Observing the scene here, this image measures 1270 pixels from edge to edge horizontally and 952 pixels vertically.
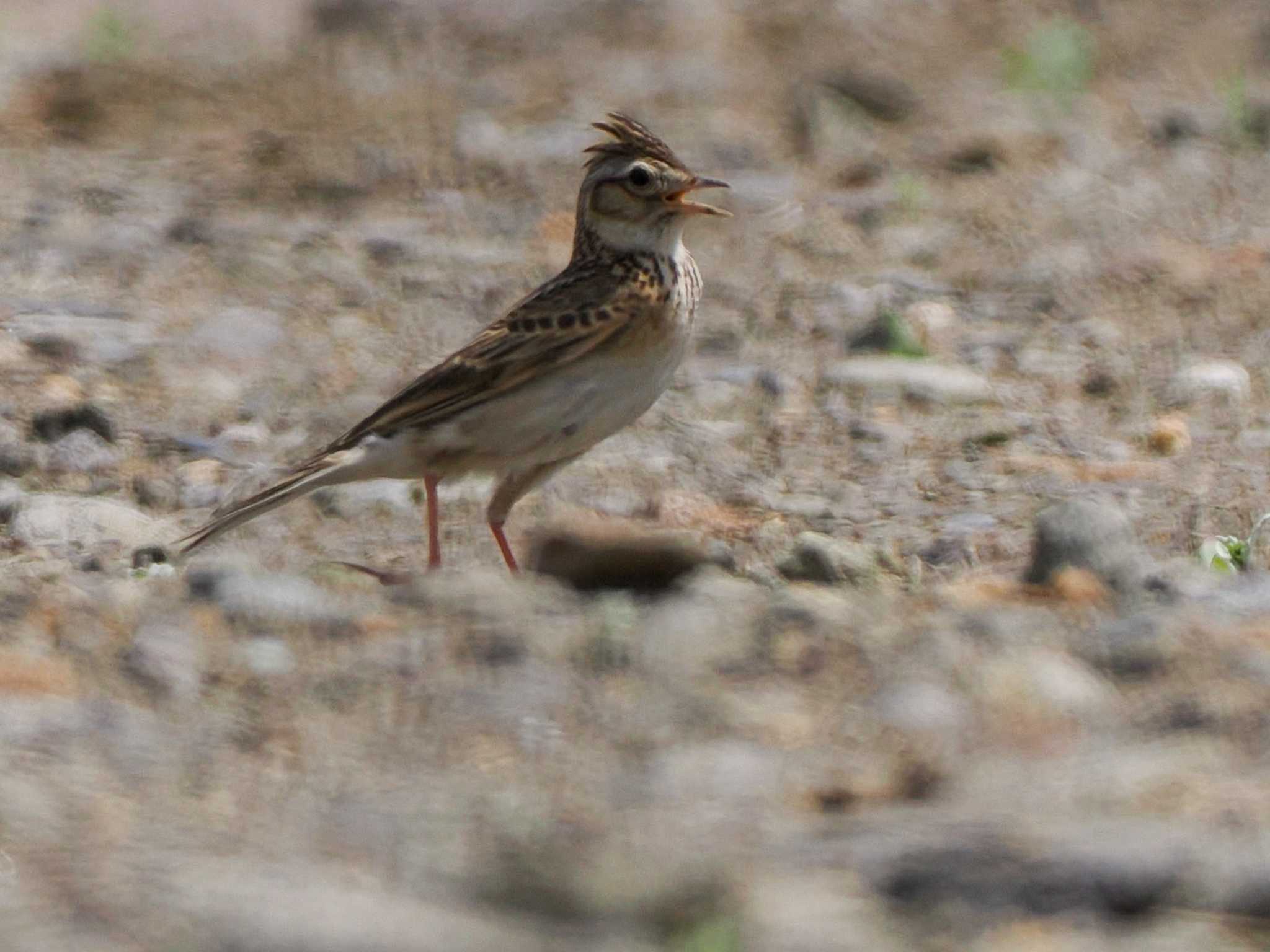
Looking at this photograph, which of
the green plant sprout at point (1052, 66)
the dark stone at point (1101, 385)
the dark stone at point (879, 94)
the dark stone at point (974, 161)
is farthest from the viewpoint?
the green plant sprout at point (1052, 66)

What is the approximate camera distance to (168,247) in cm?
1033

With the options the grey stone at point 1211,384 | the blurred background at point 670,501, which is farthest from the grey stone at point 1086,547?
the grey stone at point 1211,384

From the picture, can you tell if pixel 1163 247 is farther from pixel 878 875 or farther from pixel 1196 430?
pixel 878 875

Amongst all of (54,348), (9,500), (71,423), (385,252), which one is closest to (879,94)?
(385,252)

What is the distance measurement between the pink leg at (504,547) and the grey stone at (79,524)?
42.7 inches

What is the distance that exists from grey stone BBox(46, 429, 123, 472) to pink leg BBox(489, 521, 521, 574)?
5.19ft

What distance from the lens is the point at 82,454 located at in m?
8.07

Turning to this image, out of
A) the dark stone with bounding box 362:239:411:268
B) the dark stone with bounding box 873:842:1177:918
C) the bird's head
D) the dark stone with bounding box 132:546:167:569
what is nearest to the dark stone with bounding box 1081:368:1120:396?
the bird's head

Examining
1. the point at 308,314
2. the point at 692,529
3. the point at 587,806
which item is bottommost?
the point at 587,806

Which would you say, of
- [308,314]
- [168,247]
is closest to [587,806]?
[308,314]

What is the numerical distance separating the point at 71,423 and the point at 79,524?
985 mm

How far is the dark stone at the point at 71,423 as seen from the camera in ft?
26.9

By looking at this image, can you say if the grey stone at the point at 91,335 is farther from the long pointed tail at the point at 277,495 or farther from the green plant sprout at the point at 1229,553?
the green plant sprout at the point at 1229,553

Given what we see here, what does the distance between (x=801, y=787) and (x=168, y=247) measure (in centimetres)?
655
